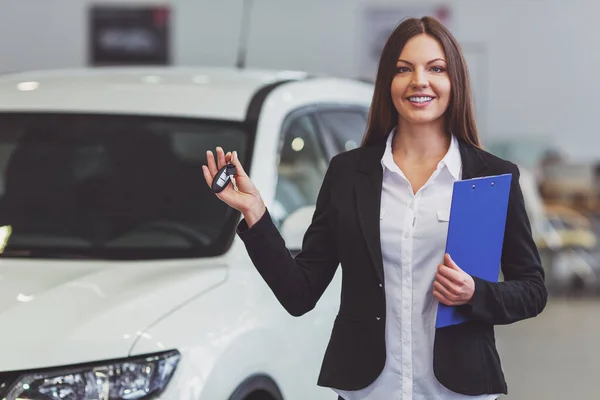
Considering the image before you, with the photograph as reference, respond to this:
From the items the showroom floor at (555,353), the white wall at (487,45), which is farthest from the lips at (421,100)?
the white wall at (487,45)

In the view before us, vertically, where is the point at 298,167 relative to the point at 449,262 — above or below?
below

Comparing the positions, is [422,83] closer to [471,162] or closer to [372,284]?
[471,162]

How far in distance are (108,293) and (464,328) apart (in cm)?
105

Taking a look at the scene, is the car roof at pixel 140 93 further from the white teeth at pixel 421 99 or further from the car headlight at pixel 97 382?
the white teeth at pixel 421 99

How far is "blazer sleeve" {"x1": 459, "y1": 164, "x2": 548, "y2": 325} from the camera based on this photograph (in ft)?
7.47

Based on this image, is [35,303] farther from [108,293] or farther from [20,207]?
[20,207]

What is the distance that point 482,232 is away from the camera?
2.29m

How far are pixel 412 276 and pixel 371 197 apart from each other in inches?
7.2

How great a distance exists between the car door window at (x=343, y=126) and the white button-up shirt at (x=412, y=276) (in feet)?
5.85

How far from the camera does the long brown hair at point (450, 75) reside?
7.75ft

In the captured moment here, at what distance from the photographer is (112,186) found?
379cm

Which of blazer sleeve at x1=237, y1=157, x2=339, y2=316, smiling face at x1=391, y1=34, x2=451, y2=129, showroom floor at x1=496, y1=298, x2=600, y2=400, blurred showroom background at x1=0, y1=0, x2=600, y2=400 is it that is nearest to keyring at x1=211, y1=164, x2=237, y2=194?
blazer sleeve at x1=237, y1=157, x2=339, y2=316

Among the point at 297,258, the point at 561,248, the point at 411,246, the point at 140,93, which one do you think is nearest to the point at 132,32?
the point at 561,248

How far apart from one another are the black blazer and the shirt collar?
1cm
